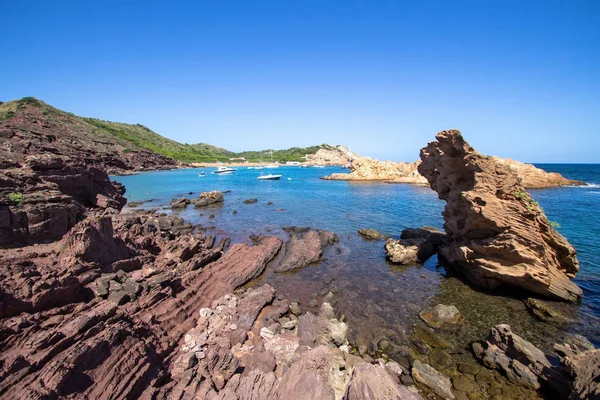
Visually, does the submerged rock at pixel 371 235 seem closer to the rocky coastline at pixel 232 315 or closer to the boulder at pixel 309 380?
the rocky coastline at pixel 232 315

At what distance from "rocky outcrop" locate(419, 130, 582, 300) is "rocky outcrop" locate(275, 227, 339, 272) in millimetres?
9734

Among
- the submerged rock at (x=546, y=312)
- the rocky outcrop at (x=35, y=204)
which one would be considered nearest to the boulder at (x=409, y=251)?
the submerged rock at (x=546, y=312)

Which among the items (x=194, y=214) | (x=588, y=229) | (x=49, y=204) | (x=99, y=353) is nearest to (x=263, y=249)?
(x=49, y=204)

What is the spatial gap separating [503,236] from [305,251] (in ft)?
41.1

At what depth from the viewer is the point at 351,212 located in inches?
1503

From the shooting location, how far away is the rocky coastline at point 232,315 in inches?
264

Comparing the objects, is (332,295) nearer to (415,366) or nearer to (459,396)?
(415,366)

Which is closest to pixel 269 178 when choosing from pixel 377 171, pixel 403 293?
pixel 377 171

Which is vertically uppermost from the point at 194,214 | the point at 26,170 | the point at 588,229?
the point at 26,170

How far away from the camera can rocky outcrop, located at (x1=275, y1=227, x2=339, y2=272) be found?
742 inches

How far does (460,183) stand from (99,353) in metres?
20.1

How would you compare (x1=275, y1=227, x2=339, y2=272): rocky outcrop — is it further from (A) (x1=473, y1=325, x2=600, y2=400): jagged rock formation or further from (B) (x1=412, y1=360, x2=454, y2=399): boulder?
(A) (x1=473, y1=325, x2=600, y2=400): jagged rock formation

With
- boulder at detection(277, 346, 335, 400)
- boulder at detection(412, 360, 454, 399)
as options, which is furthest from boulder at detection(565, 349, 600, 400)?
boulder at detection(277, 346, 335, 400)

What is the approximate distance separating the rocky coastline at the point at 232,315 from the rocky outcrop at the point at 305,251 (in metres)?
0.16
